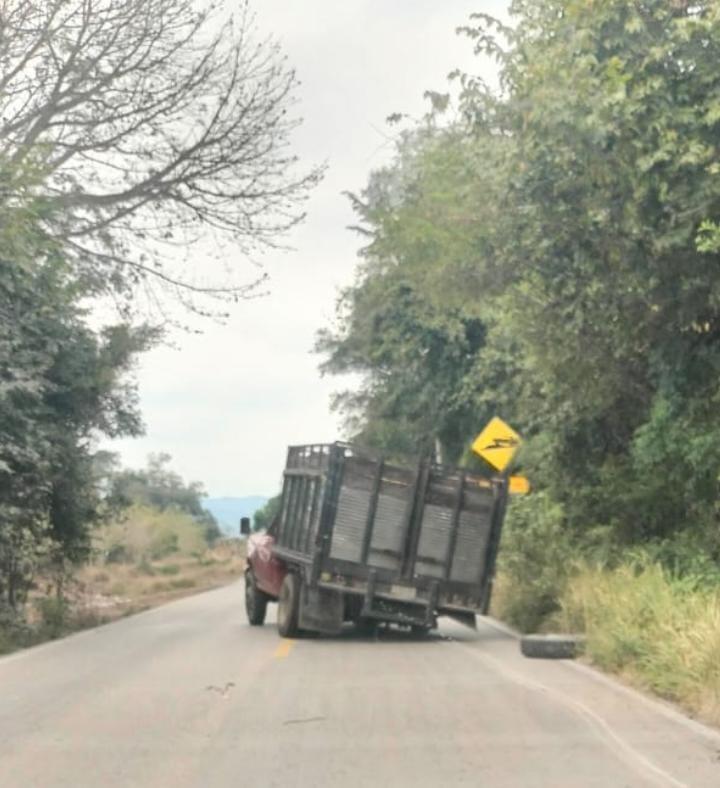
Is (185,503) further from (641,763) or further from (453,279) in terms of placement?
(641,763)

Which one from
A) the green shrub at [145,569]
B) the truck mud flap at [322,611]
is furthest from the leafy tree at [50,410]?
the green shrub at [145,569]

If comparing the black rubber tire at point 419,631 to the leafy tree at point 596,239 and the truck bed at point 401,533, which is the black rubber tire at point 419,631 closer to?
the truck bed at point 401,533

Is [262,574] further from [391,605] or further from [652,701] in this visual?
[652,701]

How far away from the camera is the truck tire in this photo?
63.9ft

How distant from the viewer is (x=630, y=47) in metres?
12.8

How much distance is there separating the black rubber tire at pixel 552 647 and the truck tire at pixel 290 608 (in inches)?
175

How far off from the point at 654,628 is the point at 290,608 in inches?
287

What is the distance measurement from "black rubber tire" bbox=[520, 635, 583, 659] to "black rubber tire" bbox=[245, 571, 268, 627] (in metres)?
7.87

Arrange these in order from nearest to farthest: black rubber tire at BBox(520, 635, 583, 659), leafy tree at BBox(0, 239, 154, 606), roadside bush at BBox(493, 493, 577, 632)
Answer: black rubber tire at BBox(520, 635, 583, 659) < roadside bush at BBox(493, 493, 577, 632) < leafy tree at BBox(0, 239, 154, 606)

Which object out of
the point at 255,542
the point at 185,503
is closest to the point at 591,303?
the point at 255,542

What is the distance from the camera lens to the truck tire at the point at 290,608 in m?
19.5

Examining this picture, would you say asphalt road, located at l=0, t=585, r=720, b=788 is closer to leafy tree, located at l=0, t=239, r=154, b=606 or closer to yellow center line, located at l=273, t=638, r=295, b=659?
yellow center line, located at l=273, t=638, r=295, b=659

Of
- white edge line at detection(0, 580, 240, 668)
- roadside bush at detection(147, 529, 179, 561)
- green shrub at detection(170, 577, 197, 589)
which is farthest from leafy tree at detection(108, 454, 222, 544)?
white edge line at detection(0, 580, 240, 668)

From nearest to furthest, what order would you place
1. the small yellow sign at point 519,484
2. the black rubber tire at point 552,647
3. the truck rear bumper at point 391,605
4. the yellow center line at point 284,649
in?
1. the black rubber tire at point 552,647
2. the yellow center line at point 284,649
3. the truck rear bumper at point 391,605
4. the small yellow sign at point 519,484
